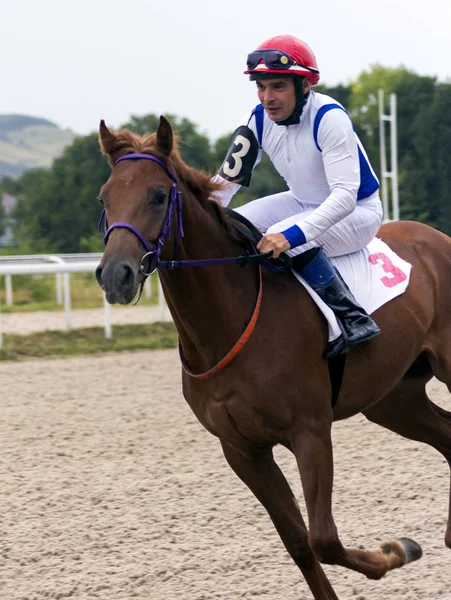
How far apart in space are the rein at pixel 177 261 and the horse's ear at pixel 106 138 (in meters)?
0.08

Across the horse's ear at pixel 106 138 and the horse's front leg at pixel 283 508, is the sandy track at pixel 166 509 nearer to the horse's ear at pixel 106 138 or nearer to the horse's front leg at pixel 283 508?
the horse's front leg at pixel 283 508

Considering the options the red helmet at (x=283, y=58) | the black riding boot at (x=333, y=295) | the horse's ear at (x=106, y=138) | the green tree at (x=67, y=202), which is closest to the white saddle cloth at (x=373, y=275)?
the black riding boot at (x=333, y=295)

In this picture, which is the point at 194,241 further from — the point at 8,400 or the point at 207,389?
the point at 8,400

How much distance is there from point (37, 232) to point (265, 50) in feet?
74.2

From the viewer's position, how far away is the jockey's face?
11.6 feet

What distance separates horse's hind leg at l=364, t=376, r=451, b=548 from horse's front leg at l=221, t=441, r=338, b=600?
0.99m

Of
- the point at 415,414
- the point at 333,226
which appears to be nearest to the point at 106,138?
the point at 333,226

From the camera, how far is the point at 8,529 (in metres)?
4.62

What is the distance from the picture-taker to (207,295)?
11.1 feet

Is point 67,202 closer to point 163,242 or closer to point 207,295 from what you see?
point 207,295

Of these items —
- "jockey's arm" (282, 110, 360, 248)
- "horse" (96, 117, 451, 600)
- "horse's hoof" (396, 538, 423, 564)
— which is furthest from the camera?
"horse's hoof" (396, 538, 423, 564)

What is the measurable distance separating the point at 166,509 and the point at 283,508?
1.40 meters

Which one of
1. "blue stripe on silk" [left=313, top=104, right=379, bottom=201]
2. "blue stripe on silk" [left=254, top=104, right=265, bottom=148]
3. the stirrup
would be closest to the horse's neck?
the stirrup

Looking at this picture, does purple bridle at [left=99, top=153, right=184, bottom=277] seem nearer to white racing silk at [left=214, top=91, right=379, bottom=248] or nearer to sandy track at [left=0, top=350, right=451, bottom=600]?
white racing silk at [left=214, top=91, right=379, bottom=248]
